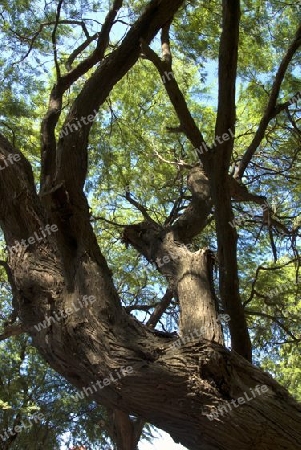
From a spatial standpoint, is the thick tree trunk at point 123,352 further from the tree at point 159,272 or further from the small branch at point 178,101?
the small branch at point 178,101

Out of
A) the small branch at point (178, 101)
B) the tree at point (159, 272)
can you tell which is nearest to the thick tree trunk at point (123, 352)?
the tree at point (159, 272)

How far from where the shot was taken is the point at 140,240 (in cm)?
524

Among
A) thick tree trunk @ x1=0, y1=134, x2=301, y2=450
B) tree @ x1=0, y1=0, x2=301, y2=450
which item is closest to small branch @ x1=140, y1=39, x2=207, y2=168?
tree @ x1=0, y1=0, x2=301, y2=450

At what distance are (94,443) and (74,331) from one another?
8.13 m

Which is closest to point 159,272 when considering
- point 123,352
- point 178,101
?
point 178,101

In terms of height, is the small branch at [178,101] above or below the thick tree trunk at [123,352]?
above

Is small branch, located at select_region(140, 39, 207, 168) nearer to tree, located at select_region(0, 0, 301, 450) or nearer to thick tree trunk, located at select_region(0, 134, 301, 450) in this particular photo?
tree, located at select_region(0, 0, 301, 450)

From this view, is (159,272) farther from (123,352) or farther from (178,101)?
(123,352)

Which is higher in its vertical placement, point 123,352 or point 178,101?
point 178,101

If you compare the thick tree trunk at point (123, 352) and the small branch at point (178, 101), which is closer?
the thick tree trunk at point (123, 352)

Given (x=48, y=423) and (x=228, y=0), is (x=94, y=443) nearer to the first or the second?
(x=48, y=423)

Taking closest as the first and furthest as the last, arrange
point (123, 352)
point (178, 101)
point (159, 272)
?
point (123, 352) < point (178, 101) < point (159, 272)

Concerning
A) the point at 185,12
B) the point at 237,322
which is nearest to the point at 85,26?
the point at 185,12

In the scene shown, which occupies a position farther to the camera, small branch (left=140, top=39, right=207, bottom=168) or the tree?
small branch (left=140, top=39, right=207, bottom=168)
